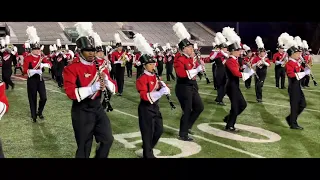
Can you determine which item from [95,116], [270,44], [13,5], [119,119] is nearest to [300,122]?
[119,119]

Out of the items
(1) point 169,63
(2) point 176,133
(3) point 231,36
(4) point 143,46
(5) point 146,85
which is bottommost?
(2) point 176,133

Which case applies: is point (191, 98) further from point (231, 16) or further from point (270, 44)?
point (270, 44)

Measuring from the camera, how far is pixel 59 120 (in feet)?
27.3

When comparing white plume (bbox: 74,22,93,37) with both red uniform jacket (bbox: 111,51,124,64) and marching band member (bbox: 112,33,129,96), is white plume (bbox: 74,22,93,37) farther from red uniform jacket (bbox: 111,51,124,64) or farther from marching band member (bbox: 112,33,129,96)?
red uniform jacket (bbox: 111,51,124,64)

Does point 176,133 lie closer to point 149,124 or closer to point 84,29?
point 149,124

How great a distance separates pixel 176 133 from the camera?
7.26m

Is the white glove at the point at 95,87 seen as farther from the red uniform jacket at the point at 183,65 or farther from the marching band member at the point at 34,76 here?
the marching band member at the point at 34,76

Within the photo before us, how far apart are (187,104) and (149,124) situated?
1.43 metres

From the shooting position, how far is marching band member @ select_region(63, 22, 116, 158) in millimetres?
4574

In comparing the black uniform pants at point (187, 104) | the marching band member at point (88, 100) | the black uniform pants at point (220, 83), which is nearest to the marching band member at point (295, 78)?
the black uniform pants at point (187, 104)

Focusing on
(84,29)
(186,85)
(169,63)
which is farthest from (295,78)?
(169,63)

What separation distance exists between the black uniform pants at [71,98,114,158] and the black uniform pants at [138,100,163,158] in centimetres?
81

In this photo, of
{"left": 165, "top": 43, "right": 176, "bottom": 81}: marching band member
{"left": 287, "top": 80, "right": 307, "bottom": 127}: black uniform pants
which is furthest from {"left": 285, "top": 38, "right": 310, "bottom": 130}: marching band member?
{"left": 165, "top": 43, "right": 176, "bottom": 81}: marching band member

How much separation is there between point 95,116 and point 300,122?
4.95 m
